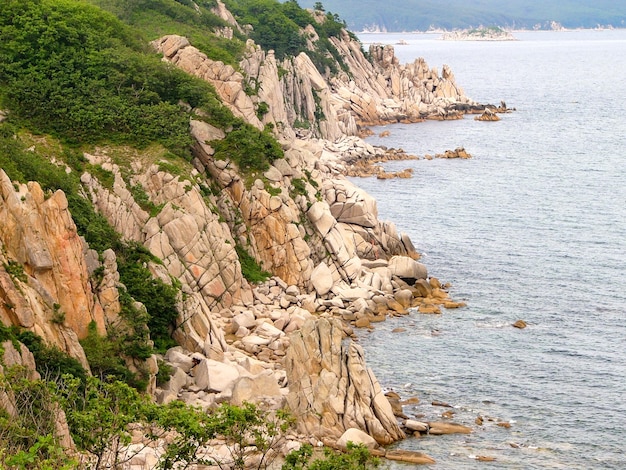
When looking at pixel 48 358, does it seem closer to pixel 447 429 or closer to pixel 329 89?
pixel 447 429

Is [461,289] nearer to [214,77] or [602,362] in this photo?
[602,362]

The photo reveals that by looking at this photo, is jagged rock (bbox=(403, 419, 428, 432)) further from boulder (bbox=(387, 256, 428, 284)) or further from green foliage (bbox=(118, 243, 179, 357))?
boulder (bbox=(387, 256, 428, 284))

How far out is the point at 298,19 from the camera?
504 feet

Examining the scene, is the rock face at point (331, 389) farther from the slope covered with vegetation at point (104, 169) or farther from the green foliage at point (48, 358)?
the green foliage at point (48, 358)

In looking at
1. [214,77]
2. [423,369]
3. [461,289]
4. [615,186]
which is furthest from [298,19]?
[423,369]

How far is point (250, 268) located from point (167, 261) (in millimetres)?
7982

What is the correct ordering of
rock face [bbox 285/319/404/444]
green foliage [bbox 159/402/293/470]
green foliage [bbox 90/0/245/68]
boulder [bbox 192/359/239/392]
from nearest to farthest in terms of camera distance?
1. green foliage [bbox 159/402/293/470]
2. rock face [bbox 285/319/404/444]
3. boulder [bbox 192/359/239/392]
4. green foliage [bbox 90/0/245/68]

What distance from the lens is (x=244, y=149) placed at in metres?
63.7

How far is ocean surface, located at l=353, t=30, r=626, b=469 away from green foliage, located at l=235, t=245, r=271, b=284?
7873mm

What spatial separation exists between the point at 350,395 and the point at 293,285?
18007 mm

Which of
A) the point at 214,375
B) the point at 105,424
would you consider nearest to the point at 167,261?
the point at 214,375

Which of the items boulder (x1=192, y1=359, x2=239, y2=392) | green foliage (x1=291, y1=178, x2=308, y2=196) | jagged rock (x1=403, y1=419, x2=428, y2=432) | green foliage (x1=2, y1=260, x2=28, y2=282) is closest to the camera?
green foliage (x1=2, y1=260, x2=28, y2=282)

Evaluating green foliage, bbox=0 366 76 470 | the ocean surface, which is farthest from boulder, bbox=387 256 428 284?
green foliage, bbox=0 366 76 470

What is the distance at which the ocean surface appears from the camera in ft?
145
